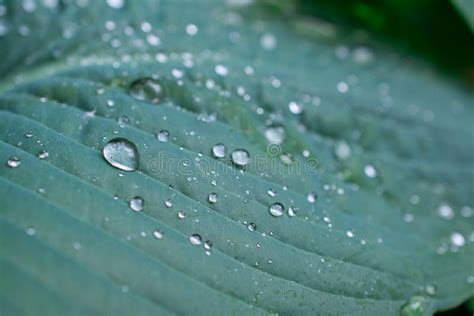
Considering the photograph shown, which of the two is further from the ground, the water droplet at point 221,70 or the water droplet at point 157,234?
the water droplet at point 157,234

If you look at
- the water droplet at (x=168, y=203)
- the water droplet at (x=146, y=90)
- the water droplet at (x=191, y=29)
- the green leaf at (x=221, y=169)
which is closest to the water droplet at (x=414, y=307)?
the green leaf at (x=221, y=169)

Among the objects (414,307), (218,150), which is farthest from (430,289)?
(218,150)

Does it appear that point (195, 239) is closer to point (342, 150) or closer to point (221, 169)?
point (221, 169)

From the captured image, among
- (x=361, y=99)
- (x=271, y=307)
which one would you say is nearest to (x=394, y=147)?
(x=361, y=99)

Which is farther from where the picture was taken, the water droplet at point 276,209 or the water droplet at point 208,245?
the water droplet at point 276,209

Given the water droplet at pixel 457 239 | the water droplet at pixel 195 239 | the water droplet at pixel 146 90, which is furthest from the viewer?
the water droplet at pixel 457 239

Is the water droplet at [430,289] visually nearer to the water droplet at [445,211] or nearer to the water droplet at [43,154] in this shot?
the water droplet at [445,211]

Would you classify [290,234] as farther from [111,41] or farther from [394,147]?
[111,41]
